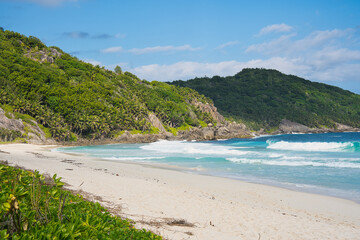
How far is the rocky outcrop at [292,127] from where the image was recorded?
18934 centimetres

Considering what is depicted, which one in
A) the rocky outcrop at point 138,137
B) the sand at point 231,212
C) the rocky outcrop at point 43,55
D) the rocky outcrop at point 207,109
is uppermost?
the rocky outcrop at point 43,55

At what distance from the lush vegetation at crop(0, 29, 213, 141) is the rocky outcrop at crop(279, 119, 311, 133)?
80585 mm

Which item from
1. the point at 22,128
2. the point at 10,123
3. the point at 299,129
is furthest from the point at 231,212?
the point at 299,129

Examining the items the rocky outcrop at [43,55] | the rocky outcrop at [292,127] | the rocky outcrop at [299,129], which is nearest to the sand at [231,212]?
the rocky outcrop at [43,55]

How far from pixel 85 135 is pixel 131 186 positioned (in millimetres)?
77937

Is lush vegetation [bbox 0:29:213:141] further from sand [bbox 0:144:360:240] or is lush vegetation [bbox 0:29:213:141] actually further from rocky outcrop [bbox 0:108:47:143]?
sand [bbox 0:144:360:240]

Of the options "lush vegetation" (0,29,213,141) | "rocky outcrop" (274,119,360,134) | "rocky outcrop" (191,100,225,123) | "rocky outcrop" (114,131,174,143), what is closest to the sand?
"lush vegetation" (0,29,213,141)

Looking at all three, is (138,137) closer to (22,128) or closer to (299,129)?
(22,128)

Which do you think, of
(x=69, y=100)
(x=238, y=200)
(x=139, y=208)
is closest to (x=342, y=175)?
(x=238, y=200)

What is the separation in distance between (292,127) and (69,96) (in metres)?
154

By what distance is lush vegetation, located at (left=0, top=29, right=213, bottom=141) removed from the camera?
265 feet

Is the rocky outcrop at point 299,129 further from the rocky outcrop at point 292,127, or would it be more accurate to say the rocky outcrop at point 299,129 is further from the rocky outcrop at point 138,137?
Answer: the rocky outcrop at point 138,137

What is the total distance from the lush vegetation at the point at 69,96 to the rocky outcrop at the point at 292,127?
80.6 metres

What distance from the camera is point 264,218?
10281 mm
